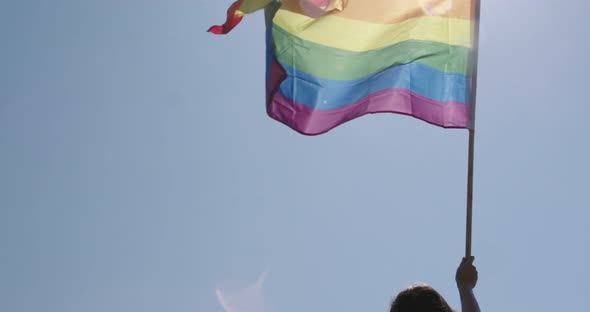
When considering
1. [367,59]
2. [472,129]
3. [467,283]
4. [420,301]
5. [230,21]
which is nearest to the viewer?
[420,301]

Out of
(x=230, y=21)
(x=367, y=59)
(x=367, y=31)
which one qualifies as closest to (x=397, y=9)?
(x=367, y=31)

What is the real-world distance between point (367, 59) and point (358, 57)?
11 centimetres

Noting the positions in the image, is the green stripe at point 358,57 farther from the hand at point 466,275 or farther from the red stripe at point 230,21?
the hand at point 466,275

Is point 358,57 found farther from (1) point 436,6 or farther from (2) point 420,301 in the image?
(2) point 420,301

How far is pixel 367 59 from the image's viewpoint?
26.2ft

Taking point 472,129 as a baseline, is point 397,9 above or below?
above

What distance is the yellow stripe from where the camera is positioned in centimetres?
786

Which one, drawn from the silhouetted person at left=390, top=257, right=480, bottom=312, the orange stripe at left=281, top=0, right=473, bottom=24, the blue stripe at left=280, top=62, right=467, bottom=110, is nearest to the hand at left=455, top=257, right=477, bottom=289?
the silhouetted person at left=390, top=257, right=480, bottom=312

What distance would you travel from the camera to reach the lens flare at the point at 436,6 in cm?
789

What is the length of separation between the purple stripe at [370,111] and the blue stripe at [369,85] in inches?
2.3

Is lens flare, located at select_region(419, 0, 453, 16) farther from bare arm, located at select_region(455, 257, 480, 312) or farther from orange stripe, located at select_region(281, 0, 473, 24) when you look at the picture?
Answer: bare arm, located at select_region(455, 257, 480, 312)

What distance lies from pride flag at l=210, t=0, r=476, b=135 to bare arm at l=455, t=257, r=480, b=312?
297 centimetres

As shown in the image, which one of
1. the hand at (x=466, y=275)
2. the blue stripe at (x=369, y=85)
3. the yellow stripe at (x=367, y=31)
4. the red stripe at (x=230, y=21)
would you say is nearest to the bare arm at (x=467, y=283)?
the hand at (x=466, y=275)

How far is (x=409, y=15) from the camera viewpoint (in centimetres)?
797
